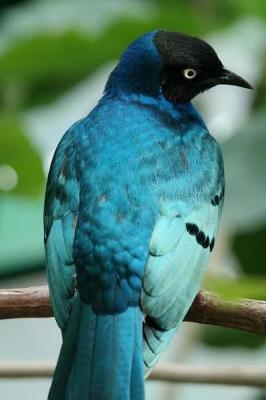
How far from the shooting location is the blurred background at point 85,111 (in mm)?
3404

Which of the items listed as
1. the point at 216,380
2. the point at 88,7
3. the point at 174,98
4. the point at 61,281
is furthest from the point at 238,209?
the point at 88,7

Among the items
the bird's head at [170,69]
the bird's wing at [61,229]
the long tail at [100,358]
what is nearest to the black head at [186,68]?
the bird's head at [170,69]

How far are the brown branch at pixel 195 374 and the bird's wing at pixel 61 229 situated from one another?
307 mm

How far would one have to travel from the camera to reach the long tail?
2371 mm

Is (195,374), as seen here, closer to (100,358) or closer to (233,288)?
(100,358)

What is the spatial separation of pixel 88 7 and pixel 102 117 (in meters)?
1.44

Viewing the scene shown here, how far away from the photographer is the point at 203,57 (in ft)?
9.85

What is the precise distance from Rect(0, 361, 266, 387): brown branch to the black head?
69 cm

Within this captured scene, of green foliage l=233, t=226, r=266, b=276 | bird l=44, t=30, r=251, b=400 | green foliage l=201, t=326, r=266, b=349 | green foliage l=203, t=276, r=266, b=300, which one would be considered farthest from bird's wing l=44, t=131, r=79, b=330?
green foliage l=201, t=326, r=266, b=349

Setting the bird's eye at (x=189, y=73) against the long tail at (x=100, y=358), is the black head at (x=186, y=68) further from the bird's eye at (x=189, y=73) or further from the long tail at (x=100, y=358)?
the long tail at (x=100, y=358)

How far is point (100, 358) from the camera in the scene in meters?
2.40

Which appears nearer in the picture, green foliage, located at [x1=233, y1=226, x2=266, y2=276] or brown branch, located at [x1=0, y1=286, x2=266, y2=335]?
brown branch, located at [x1=0, y1=286, x2=266, y2=335]

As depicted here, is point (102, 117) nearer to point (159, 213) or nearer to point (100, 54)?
point (159, 213)

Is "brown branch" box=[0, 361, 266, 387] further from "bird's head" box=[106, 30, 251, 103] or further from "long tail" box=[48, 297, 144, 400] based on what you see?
"bird's head" box=[106, 30, 251, 103]
